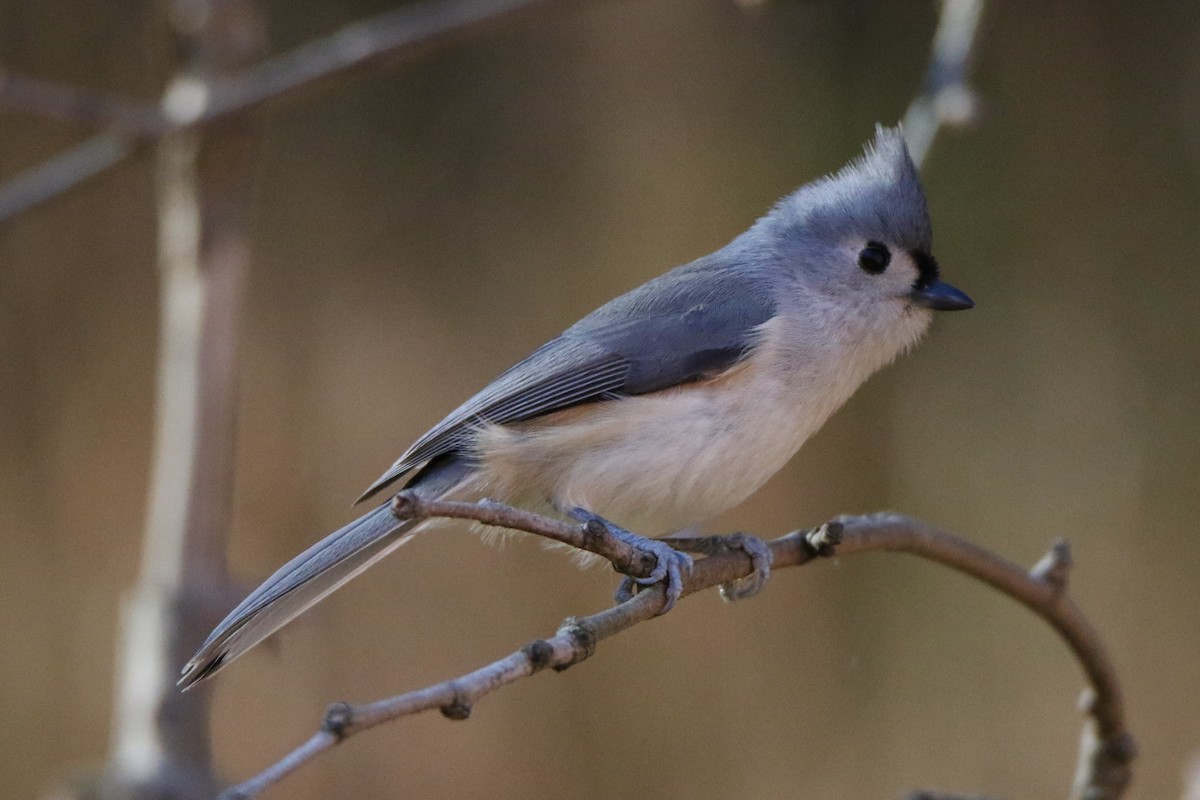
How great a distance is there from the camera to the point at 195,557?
2008 mm

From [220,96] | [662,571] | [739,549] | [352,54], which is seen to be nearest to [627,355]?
[739,549]

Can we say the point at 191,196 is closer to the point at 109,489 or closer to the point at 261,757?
the point at 109,489

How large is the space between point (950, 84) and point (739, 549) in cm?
86

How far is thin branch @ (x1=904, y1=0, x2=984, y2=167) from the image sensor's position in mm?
1939

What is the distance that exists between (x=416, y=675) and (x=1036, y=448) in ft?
5.54

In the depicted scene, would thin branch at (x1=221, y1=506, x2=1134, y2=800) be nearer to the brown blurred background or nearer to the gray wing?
the gray wing

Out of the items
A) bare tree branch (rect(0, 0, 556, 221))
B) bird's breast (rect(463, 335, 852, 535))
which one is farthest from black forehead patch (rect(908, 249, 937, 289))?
bare tree branch (rect(0, 0, 556, 221))

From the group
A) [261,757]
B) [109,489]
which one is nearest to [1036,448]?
[261,757]

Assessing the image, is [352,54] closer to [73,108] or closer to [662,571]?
[73,108]

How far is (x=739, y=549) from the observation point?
1704mm

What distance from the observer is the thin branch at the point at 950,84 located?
6.36 feet

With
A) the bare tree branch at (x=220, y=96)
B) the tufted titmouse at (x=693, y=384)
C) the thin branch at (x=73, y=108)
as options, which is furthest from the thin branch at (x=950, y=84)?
the thin branch at (x=73, y=108)

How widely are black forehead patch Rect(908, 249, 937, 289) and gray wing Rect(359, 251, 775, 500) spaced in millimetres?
237

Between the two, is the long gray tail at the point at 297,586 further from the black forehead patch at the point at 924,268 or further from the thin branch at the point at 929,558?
the black forehead patch at the point at 924,268
